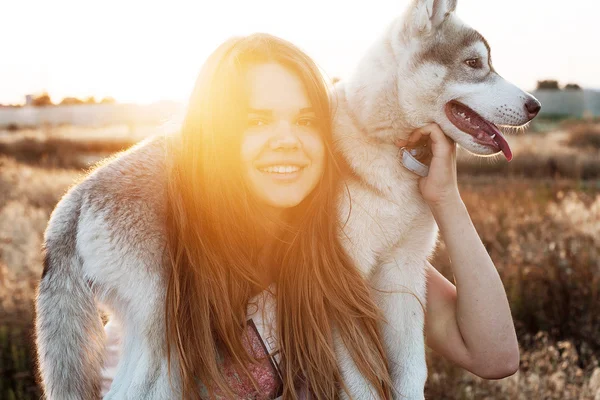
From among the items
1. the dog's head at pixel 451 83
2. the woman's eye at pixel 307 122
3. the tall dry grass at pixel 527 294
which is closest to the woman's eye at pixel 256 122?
the woman's eye at pixel 307 122

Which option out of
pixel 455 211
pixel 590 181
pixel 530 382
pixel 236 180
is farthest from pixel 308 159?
pixel 590 181

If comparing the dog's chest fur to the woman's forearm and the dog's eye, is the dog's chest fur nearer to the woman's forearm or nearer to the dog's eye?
the woman's forearm

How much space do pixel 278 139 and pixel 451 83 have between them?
0.78 m

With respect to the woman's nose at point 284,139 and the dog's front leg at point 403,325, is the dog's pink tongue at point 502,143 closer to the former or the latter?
the dog's front leg at point 403,325

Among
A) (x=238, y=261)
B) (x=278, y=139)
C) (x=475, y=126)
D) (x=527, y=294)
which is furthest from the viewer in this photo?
(x=527, y=294)

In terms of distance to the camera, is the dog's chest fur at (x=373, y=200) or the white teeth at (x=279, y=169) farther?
the dog's chest fur at (x=373, y=200)

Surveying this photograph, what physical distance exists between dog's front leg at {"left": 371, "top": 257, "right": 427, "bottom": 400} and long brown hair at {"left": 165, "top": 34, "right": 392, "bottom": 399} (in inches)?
2.7

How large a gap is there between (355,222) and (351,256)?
0.13 m

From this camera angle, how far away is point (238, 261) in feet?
6.95

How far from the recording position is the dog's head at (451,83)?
225cm

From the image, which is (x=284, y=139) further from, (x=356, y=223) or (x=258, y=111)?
(x=356, y=223)

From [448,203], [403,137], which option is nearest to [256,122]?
[403,137]

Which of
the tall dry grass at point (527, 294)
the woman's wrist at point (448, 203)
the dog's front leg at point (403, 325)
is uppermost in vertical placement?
the woman's wrist at point (448, 203)

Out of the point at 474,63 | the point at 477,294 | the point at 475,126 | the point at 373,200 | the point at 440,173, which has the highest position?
the point at 474,63
